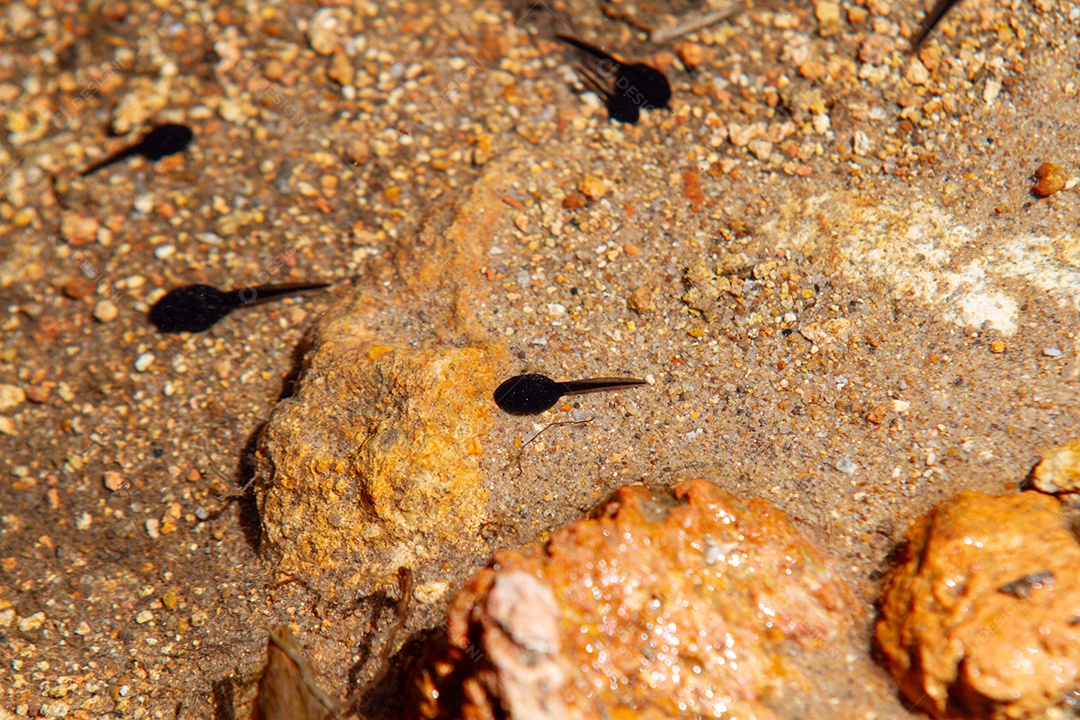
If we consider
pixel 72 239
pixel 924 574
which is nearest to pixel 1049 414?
pixel 924 574

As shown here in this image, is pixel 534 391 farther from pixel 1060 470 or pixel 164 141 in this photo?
pixel 164 141

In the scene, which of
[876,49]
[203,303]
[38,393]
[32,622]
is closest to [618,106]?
[876,49]

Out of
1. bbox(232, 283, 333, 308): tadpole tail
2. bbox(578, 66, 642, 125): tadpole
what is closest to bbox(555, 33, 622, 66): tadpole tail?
bbox(578, 66, 642, 125): tadpole

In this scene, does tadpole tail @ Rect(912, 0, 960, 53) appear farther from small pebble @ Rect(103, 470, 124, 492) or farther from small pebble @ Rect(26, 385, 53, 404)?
small pebble @ Rect(26, 385, 53, 404)

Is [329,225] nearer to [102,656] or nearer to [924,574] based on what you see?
[102,656]

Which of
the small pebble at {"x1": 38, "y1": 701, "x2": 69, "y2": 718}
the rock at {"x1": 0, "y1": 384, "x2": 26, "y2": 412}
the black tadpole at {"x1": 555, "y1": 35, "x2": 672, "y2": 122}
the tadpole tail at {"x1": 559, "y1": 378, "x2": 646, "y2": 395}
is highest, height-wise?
the black tadpole at {"x1": 555, "y1": 35, "x2": 672, "y2": 122}

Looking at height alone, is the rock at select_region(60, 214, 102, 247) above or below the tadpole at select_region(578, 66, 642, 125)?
below
